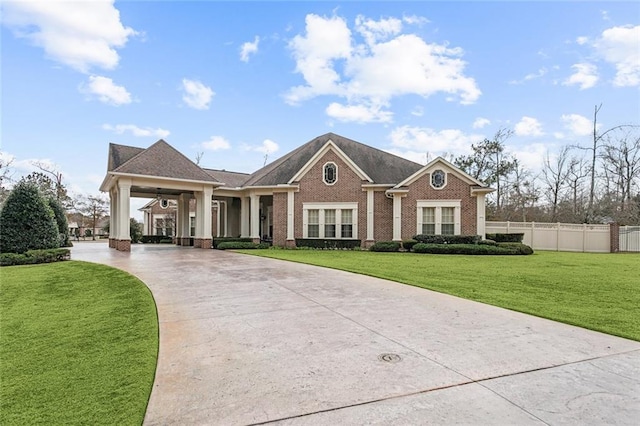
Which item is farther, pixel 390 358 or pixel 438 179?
pixel 438 179

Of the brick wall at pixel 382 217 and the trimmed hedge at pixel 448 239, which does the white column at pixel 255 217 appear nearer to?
the brick wall at pixel 382 217

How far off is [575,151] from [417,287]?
3429 centimetres

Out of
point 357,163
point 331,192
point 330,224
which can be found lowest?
point 330,224

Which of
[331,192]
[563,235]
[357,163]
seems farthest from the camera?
[357,163]

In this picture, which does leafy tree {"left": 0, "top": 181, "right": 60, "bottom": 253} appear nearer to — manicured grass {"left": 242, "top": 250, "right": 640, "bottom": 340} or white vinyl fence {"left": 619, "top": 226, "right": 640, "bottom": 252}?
manicured grass {"left": 242, "top": 250, "right": 640, "bottom": 340}

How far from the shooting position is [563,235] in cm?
2270

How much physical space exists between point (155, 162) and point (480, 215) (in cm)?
1894

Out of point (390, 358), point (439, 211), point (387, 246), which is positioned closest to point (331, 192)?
point (387, 246)

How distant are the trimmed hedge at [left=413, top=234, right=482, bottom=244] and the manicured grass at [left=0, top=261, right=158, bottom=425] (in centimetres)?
1502

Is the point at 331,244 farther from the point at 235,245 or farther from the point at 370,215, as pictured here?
the point at 235,245

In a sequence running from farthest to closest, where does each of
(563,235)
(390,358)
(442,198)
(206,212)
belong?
(563,235) → (206,212) → (442,198) → (390,358)

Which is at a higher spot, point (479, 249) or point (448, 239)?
point (448, 239)

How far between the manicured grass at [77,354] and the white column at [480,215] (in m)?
17.9

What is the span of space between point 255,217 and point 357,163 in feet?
25.0
